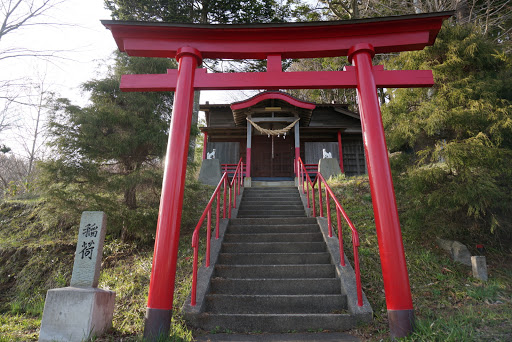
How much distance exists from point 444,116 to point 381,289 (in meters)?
3.13

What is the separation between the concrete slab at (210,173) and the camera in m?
11.0

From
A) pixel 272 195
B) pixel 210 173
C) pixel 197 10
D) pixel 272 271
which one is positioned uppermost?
pixel 197 10

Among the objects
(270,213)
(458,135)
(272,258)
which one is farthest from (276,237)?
(458,135)

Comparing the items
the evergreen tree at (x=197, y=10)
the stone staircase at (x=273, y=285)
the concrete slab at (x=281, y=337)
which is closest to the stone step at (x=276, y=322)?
the stone staircase at (x=273, y=285)

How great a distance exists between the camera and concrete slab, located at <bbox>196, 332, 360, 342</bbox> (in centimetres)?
316

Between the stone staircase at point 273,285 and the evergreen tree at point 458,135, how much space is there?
83.3 inches

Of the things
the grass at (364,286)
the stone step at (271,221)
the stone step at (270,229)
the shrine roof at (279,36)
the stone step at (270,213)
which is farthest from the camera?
the stone step at (270,213)

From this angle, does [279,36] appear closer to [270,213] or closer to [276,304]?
[276,304]

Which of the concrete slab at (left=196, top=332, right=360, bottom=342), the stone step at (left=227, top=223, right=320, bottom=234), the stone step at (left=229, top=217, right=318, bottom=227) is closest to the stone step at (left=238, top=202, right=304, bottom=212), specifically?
the stone step at (left=229, top=217, right=318, bottom=227)

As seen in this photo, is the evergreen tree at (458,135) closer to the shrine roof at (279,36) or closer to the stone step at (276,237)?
the shrine roof at (279,36)

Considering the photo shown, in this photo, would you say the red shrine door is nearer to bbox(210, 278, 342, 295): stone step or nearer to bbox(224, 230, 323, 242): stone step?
bbox(224, 230, 323, 242): stone step

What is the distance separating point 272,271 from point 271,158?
31.5ft

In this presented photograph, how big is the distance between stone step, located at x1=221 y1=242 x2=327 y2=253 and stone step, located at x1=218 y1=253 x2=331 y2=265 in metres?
0.29

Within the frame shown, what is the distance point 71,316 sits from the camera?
3.10 metres
